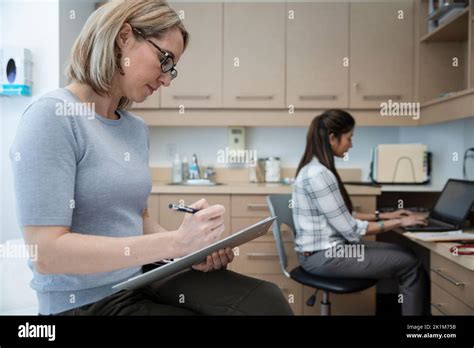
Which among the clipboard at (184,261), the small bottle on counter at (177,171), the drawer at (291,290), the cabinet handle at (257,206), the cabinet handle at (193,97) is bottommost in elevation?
the drawer at (291,290)

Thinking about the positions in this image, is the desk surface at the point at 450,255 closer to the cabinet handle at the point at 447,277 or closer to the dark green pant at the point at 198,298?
the cabinet handle at the point at 447,277

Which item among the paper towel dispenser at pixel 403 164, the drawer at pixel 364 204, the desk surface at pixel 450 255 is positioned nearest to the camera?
the desk surface at pixel 450 255

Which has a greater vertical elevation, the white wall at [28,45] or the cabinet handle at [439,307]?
the white wall at [28,45]

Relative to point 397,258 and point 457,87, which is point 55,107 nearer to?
point 397,258

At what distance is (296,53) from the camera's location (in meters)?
2.17

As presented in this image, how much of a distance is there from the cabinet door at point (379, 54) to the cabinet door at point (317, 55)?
0.05 m

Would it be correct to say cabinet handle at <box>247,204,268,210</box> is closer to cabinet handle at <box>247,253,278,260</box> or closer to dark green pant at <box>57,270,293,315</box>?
cabinet handle at <box>247,253,278,260</box>

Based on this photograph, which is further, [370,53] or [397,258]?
[370,53]

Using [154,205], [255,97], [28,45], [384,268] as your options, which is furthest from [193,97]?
[384,268]

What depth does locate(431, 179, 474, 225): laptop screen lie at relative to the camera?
149 centimetres

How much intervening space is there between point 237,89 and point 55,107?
1550mm

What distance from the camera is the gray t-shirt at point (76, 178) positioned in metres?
0.66

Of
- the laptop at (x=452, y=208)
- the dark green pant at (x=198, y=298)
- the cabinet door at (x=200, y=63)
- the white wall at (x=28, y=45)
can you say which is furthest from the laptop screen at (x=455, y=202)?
the white wall at (x=28, y=45)

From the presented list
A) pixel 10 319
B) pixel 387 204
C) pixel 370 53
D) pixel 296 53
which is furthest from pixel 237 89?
pixel 10 319
